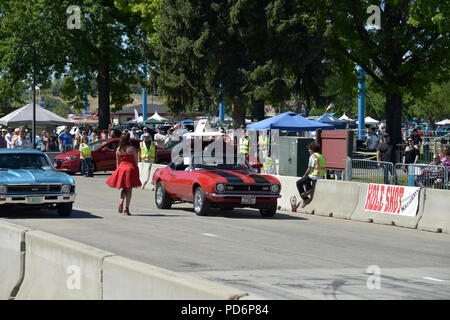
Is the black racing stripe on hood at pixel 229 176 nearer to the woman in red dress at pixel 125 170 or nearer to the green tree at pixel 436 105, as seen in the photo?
the woman in red dress at pixel 125 170

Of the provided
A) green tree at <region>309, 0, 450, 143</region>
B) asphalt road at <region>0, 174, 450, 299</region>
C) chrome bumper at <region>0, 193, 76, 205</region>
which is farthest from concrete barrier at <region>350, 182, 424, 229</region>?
green tree at <region>309, 0, 450, 143</region>

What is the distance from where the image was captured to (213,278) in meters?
9.27

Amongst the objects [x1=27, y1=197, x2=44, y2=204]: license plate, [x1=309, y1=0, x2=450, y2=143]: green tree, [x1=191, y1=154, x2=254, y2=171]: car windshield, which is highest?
[x1=309, y1=0, x2=450, y2=143]: green tree

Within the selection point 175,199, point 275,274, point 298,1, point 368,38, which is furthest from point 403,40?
point 275,274

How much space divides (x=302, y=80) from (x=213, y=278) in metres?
37.2

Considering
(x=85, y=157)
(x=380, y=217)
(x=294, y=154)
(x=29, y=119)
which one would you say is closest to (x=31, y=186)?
(x=380, y=217)

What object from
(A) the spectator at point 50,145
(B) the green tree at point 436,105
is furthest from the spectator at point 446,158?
(B) the green tree at point 436,105

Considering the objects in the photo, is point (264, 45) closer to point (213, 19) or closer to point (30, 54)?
point (213, 19)

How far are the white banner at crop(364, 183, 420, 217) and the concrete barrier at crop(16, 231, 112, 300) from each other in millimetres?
10703

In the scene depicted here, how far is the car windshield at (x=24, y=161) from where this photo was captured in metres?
16.7

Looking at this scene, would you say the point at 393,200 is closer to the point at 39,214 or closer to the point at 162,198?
the point at 162,198

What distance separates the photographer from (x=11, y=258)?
8555 millimetres

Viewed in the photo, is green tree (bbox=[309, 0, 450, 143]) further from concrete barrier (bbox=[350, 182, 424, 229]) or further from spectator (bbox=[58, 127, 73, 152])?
concrete barrier (bbox=[350, 182, 424, 229])

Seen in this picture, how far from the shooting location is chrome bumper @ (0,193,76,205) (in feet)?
50.7
